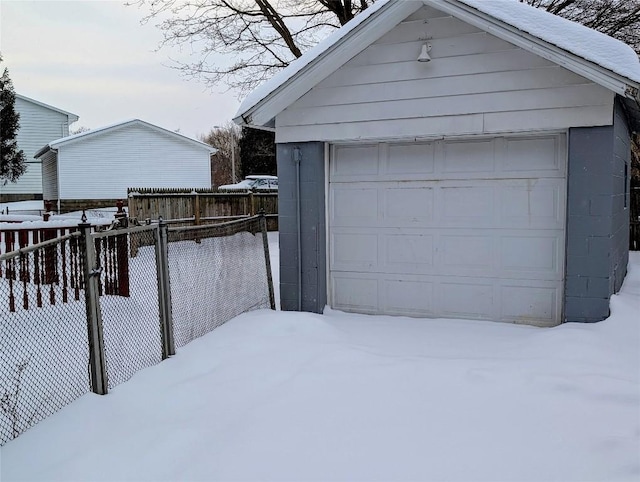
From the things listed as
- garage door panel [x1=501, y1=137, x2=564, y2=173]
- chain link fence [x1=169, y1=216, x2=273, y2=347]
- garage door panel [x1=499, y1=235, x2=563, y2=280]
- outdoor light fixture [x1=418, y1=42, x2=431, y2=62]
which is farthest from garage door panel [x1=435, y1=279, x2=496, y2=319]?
outdoor light fixture [x1=418, y1=42, x2=431, y2=62]

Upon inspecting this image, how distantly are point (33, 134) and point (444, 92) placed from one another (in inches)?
1254

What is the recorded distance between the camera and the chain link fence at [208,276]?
18.4 ft

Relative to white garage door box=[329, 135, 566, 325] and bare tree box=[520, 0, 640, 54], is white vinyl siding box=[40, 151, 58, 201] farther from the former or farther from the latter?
white garage door box=[329, 135, 566, 325]

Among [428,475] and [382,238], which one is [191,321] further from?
[428,475]

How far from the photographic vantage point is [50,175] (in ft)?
89.4

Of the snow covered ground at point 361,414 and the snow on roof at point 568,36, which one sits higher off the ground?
the snow on roof at point 568,36

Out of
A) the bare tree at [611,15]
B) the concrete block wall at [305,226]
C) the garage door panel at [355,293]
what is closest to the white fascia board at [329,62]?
the concrete block wall at [305,226]

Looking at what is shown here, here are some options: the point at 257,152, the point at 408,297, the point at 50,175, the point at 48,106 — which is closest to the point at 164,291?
the point at 408,297

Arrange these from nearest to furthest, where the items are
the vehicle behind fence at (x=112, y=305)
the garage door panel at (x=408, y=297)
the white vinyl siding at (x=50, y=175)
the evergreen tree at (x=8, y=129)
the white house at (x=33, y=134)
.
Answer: the vehicle behind fence at (x=112, y=305) < the garage door panel at (x=408, y=297) < the white vinyl siding at (x=50, y=175) < the evergreen tree at (x=8, y=129) < the white house at (x=33, y=134)

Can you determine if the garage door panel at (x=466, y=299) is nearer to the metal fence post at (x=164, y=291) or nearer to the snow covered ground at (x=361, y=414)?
the snow covered ground at (x=361, y=414)

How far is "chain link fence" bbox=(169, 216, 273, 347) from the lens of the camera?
18.4 feet

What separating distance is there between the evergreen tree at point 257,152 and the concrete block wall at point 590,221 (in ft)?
84.3

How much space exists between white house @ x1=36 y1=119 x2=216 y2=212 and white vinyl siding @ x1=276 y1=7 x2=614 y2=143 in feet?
67.8

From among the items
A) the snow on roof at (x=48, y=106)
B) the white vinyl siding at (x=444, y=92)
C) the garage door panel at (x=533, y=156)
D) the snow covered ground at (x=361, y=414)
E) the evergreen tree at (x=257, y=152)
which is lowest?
the snow covered ground at (x=361, y=414)
